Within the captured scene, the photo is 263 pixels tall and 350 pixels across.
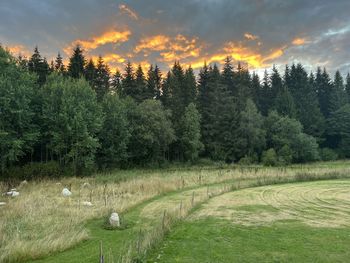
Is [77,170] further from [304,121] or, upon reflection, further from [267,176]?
[304,121]

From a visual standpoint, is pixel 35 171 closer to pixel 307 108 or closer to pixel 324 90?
pixel 307 108

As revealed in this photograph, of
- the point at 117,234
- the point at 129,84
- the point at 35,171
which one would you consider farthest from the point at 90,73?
the point at 117,234

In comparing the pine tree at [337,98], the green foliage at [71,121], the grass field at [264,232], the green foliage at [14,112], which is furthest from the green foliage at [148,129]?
A: the pine tree at [337,98]

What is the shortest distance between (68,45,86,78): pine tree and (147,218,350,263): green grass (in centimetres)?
4904

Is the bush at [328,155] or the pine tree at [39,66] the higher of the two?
the pine tree at [39,66]

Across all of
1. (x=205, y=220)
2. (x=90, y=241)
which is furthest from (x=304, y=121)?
(x=90, y=241)

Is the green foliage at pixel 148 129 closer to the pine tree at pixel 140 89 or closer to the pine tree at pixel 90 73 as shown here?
the pine tree at pixel 140 89

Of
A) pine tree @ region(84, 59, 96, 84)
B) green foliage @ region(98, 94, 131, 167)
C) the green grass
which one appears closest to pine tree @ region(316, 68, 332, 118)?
green foliage @ region(98, 94, 131, 167)

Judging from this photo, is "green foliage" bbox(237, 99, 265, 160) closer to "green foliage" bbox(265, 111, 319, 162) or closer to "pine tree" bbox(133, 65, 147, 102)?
"green foliage" bbox(265, 111, 319, 162)

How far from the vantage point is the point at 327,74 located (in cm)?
8706

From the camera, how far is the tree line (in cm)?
3984

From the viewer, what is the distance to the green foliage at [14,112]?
35250 mm

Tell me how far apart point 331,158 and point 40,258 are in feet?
216

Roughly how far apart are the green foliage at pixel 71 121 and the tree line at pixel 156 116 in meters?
0.12
